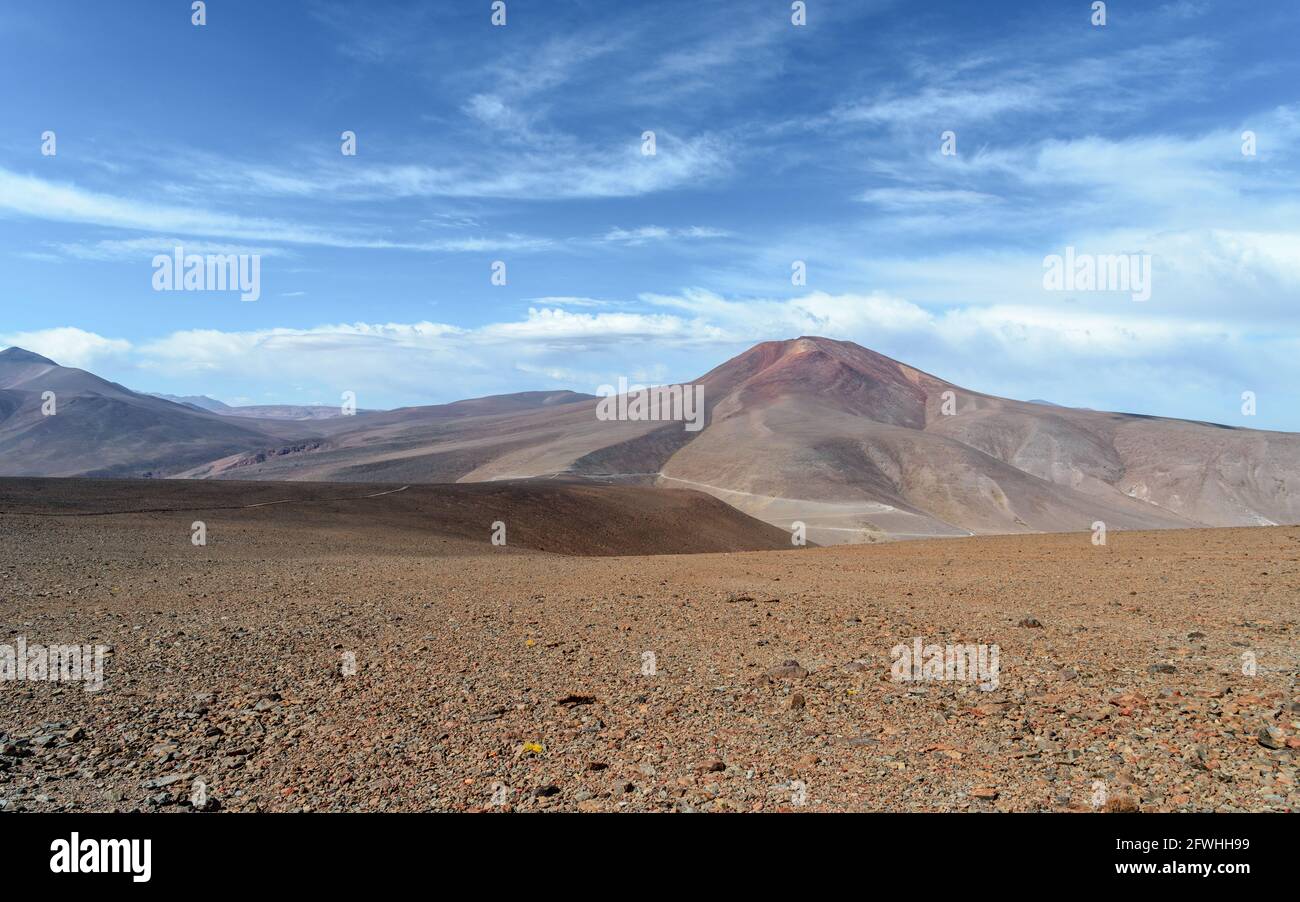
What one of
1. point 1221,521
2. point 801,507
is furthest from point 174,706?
point 1221,521

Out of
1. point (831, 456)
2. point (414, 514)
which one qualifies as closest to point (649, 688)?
point (414, 514)

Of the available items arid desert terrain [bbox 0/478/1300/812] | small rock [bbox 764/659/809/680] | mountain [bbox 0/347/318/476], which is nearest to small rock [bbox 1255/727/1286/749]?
arid desert terrain [bbox 0/478/1300/812]

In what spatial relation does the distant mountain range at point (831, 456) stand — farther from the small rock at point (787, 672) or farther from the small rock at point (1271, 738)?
the small rock at point (1271, 738)

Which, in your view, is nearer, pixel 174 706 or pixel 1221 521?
pixel 174 706

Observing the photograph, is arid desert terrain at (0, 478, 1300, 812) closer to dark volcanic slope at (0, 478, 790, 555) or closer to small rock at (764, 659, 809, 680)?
small rock at (764, 659, 809, 680)

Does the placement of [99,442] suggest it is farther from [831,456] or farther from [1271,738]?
[1271,738]
